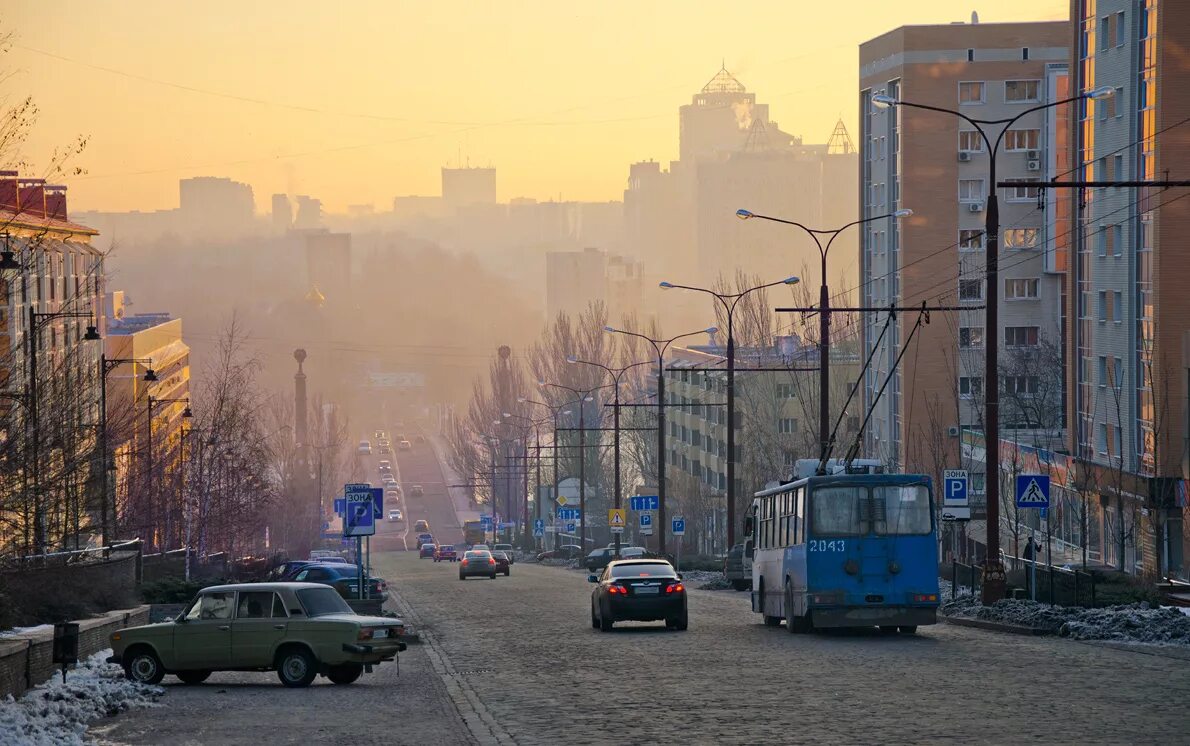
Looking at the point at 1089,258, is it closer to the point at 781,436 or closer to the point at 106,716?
the point at 781,436

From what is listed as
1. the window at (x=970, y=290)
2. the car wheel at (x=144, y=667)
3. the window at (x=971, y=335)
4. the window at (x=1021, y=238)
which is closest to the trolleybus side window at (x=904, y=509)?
the car wheel at (x=144, y=667)

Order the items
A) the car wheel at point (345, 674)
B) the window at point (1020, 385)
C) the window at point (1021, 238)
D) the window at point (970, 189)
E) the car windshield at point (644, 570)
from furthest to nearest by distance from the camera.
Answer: the window at point (1021, 238) < the window at point (970, 189) < the window at point (1020, 385) < the car windshield at point (644, 570) < the car wheel at point (345, 674)

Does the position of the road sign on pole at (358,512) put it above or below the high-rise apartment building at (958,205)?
below

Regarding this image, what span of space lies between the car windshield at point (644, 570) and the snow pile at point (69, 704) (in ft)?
39.6

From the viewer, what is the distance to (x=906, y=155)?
332 ft

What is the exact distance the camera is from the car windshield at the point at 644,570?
34031 mm

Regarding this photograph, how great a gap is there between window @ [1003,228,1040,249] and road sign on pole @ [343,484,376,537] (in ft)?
245

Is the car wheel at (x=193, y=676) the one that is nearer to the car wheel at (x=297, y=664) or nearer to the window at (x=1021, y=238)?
the car wheel at (x=297, y=664)

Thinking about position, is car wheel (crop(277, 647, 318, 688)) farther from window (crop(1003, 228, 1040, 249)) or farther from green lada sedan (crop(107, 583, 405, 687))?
window (crop(1003, 228, 1040, 249))

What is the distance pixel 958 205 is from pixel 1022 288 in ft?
20.7

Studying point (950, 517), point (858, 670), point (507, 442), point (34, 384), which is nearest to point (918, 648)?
point (858, 670)

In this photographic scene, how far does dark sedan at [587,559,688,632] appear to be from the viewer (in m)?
33.3

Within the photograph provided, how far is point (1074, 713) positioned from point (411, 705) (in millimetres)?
7581

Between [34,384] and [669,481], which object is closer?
[34,384]
